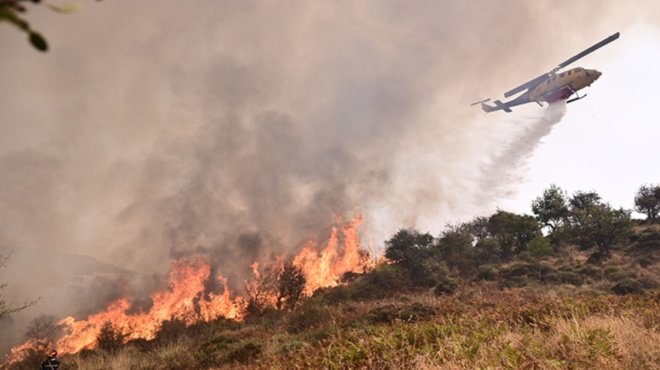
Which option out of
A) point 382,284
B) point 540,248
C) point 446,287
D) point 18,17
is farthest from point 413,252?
point 18,17

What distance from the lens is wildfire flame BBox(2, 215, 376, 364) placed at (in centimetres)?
2245

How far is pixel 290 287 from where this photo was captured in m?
26.4

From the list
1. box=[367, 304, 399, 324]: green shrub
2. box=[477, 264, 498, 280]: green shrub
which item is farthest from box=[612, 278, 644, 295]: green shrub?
box=[367, 304, 399, 324]: green shrub

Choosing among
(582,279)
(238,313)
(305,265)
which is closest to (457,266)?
(582,279)

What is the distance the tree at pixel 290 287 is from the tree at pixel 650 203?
43865mm

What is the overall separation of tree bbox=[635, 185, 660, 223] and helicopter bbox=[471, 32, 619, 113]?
25.6 metres

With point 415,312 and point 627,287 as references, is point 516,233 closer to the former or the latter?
point 627,287

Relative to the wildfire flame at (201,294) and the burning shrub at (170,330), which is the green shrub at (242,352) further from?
the wildfire flame at (201,294)

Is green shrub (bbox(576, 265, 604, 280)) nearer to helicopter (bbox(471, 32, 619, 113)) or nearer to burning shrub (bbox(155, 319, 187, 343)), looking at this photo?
helicopter (bbox(471, 32, 619, 113))

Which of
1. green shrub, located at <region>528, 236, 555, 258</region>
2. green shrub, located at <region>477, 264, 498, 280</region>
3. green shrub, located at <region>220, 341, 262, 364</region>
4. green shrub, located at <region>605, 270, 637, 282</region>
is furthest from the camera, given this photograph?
green shrub, located at <region>528, 236, 555, 258</region>

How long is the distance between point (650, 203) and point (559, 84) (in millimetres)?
27924

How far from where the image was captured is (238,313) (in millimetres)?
24844

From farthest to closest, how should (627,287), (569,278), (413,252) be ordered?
(413,252) < (569,278) < (627,287)

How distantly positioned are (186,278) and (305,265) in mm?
12656
